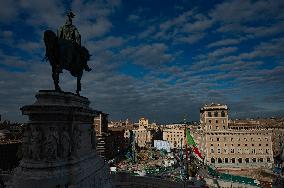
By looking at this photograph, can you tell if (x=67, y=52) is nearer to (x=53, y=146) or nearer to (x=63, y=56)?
(x=63, y=56)

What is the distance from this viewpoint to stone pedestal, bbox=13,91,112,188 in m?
12.6

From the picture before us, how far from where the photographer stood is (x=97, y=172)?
16.6 metres

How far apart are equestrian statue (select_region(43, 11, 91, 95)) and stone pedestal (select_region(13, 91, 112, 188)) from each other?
1.42 metres

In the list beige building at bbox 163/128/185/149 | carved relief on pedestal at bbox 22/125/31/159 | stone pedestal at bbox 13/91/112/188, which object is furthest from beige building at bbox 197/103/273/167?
carved relief on pedestal at bbox 22/125/31/159

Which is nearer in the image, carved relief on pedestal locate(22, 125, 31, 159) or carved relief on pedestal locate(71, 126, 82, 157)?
carved relief on pedestal locate(22, 125, 31, 159)

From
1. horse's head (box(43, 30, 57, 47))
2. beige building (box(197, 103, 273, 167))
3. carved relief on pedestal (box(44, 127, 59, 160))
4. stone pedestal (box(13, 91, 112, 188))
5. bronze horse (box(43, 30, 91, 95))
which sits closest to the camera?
stone pedestal (box(13, 91, 112, 188))

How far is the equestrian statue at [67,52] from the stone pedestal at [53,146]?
1417 millimetres

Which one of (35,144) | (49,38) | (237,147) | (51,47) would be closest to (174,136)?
(237,147)

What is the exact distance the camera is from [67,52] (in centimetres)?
1588

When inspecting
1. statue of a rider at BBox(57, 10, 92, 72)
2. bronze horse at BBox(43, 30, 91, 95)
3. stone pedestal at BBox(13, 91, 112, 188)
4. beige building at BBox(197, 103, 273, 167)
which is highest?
statue of a rider at BBox(57, 10, 92, 72)

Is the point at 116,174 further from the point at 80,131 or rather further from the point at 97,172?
the point at 80,131

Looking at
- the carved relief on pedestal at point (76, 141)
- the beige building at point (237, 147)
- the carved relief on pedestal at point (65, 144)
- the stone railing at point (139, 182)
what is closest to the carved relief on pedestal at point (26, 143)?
the carved relief on pedestal at point (65, 144)

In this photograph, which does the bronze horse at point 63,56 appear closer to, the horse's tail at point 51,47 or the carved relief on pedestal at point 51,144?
the horse's tail at point 51,47

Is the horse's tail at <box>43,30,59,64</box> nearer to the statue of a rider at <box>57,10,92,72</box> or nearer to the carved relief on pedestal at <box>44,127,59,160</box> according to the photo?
the statue of a rider at <box>57,10,92,72</box>
